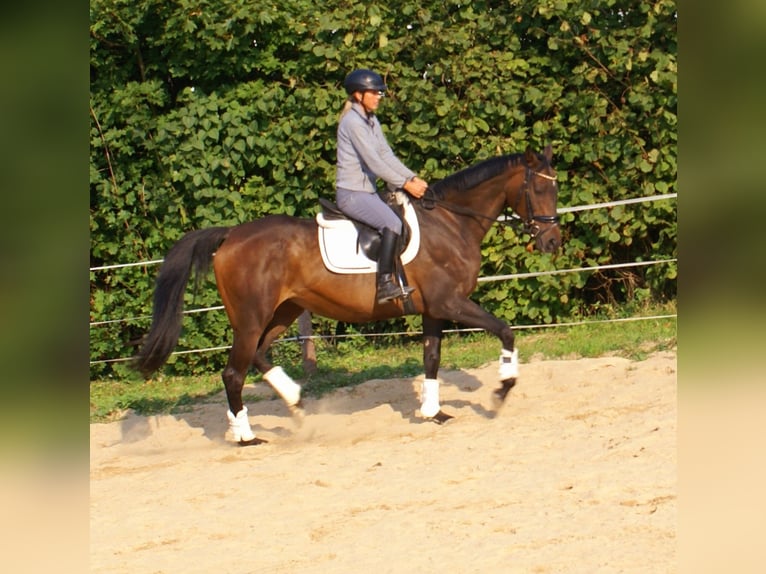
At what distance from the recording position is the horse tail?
793 centimetres

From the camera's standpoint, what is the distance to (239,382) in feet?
25.9

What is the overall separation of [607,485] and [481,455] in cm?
123

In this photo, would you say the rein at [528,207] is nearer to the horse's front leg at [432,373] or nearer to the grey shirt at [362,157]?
the grey shirt at [362,157]

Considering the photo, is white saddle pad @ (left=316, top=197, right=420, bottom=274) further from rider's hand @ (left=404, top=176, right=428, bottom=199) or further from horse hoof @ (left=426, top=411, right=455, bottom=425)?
horse hoof @ (left=426, top=411, right=455, bottom=425)

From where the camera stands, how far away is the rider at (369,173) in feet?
25.0

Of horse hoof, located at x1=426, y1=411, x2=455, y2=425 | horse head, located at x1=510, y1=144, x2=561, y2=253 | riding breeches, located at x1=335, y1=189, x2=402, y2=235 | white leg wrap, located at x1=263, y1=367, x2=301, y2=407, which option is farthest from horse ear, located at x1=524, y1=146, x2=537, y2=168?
white leg wrap, located at x1=263, y1=367, x2=301, y2=407

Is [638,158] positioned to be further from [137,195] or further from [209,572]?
[209,572]

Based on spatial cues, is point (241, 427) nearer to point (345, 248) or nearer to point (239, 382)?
point (239, 382)

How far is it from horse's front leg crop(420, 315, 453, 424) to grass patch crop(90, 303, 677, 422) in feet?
6.05

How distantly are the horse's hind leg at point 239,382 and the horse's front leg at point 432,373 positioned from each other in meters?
1.44

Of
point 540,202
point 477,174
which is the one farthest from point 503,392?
point 477,174

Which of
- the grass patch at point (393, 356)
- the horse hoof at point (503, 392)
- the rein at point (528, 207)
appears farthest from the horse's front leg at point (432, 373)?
the grass patch at point (393, 356)

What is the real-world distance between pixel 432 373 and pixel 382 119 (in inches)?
177
